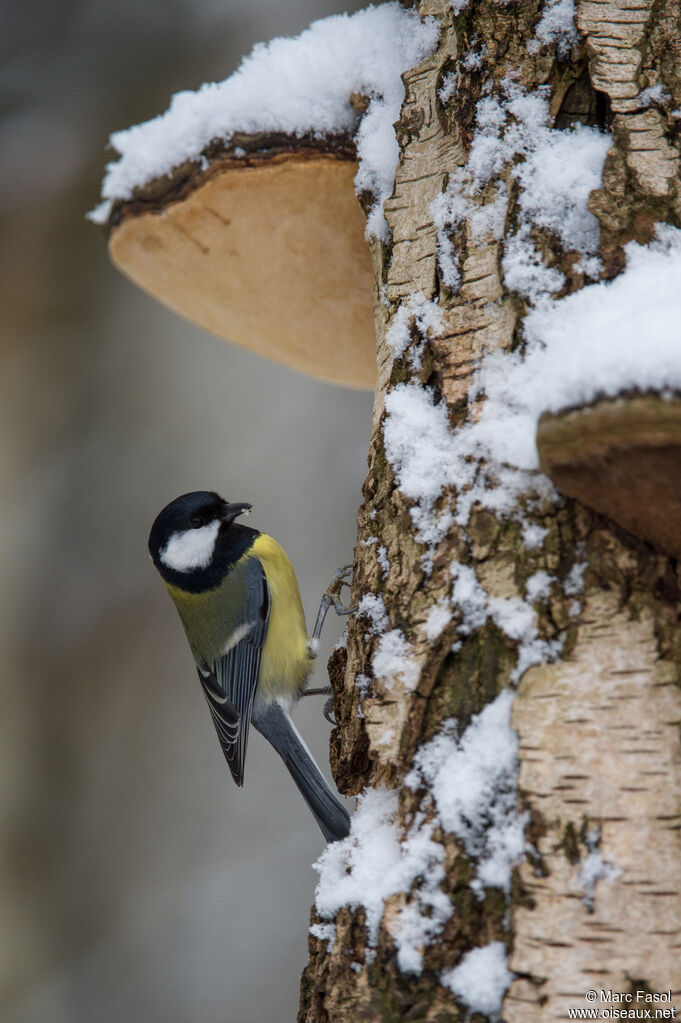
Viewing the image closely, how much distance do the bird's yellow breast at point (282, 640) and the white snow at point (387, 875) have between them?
84cm

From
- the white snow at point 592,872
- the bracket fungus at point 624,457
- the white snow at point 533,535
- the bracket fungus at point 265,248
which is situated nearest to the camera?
the bracket fungus at point 624,457

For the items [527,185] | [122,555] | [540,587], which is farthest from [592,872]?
[122,555]

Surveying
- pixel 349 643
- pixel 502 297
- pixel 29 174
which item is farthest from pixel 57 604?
pixel 502 297

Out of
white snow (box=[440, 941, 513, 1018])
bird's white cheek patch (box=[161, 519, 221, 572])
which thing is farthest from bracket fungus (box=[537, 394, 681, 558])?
bird's white cheek patch (box=[161, 519, 221, 572])

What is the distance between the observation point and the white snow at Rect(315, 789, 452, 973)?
74 cm

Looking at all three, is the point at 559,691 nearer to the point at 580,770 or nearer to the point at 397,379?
the point at 580,770

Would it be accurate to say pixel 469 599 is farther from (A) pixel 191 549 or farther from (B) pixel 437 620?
(A) pixel 191 549

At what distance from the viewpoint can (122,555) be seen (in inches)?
109

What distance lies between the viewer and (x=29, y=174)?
2.56 meters

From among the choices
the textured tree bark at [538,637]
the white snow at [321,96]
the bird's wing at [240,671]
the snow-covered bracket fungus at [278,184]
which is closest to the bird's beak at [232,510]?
the bird's wing at [240,671]

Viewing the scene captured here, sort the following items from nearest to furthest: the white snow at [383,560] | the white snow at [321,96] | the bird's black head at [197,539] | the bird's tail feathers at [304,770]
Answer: the white snow at [383,560] → the white snow at [321,96] → the bird's tail feathers at [304,770] → the bird's black head at [197,539]

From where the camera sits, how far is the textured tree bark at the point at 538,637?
0.69m

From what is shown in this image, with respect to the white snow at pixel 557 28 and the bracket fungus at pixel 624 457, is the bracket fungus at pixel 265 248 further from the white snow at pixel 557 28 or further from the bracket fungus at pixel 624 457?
the bracket fungus at pixel 624 457

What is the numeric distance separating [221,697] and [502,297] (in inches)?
43.9
